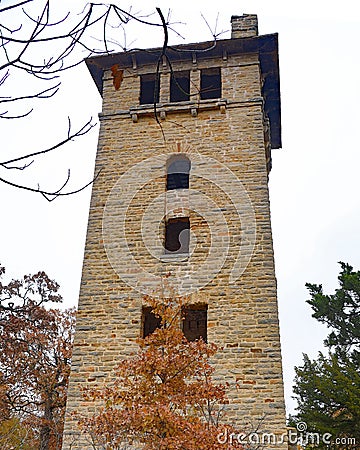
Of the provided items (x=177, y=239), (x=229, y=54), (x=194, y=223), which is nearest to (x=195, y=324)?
(x=177, y=239)

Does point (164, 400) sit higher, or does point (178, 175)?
point (178, 175)

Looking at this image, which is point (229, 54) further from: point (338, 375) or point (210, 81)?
point (338, 375)

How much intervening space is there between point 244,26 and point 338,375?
9824 mm

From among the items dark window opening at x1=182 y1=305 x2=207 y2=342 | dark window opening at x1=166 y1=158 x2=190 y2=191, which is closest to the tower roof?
dark window opening at x1=166 y1=158 x2=190 y2=191

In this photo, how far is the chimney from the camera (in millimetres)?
13820

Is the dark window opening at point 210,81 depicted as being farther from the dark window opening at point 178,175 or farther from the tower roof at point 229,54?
the dark window opening at point 178,175

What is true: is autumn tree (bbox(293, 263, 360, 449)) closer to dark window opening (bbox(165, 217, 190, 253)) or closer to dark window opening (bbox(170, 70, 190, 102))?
dark window opening (bbox(165, 217, 190, 253))

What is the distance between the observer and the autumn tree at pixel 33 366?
645 inches

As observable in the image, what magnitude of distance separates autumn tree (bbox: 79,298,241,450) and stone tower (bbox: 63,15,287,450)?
1.47 metres

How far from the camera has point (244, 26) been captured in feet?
45.9

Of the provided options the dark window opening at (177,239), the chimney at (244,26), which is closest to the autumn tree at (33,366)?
the dark window opening at (177,239)

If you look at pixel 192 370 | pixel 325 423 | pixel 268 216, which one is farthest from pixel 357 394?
pixel 192 370

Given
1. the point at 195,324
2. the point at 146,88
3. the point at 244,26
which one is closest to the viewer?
the point at 195,324

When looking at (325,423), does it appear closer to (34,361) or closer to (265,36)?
(34,361)
